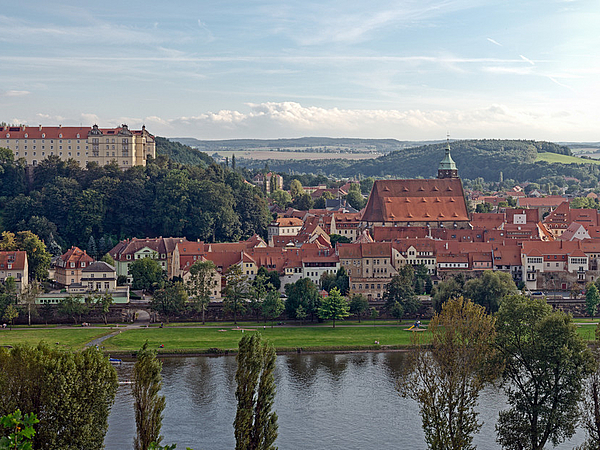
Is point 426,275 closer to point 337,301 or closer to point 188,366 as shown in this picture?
point 337,301

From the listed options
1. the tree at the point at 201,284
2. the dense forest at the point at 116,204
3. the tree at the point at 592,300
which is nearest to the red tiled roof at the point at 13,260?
the tree at the point at 201,284

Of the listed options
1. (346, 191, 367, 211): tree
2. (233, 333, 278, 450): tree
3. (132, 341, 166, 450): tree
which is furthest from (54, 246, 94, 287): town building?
(346, 191, 367, 211): tree

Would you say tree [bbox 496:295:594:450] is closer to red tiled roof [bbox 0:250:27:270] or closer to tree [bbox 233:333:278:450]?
tree [bbox 233:333:278:450]

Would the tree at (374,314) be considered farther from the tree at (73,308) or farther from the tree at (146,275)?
the tree at (73,308)

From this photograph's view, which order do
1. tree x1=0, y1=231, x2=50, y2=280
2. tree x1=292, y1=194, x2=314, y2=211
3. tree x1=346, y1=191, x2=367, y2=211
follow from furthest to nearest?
tree x1=346, y1=191, x2=367, y2=211, tree x1=292, y1=194, x2=314, y2=211, tree x1=0, y1=231, x2=50, y2=280

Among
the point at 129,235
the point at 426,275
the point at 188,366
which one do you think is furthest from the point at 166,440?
the point at 129,235

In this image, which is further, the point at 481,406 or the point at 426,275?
the point at 426,275
